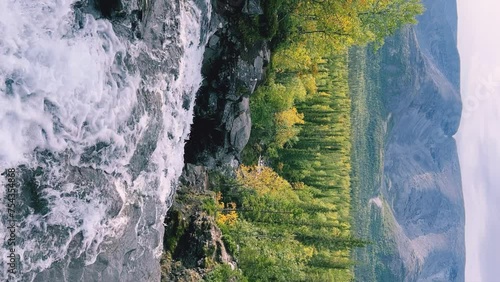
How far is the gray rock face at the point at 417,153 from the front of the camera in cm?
12875

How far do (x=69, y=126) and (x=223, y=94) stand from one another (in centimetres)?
1323

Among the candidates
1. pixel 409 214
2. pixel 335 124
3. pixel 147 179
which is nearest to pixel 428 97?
pixel 409 214

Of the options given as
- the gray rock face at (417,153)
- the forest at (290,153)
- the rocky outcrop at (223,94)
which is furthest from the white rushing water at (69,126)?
the gray rock face at (417,153)

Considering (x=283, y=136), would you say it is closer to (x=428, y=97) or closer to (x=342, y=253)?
(x=342, y=253)

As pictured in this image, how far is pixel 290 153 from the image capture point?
54.8m

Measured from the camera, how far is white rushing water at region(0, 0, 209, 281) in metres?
16.6

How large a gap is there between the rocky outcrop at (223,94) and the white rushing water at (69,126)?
6.51 meters

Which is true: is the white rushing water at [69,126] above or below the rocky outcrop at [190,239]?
above

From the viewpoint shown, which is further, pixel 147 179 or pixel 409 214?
pixel 409 214

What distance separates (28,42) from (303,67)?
28.0 metres

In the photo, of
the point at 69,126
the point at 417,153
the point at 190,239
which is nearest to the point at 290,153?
the point at 190,239

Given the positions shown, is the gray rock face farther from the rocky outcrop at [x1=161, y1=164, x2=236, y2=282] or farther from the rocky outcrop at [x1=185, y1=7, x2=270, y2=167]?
the rocky outcrop at [x1=185, y1=7, x2=270, y2=167]

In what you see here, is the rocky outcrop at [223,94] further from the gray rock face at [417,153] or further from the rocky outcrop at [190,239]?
the gray rock face at [417,153]

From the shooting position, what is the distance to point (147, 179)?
2484cm
